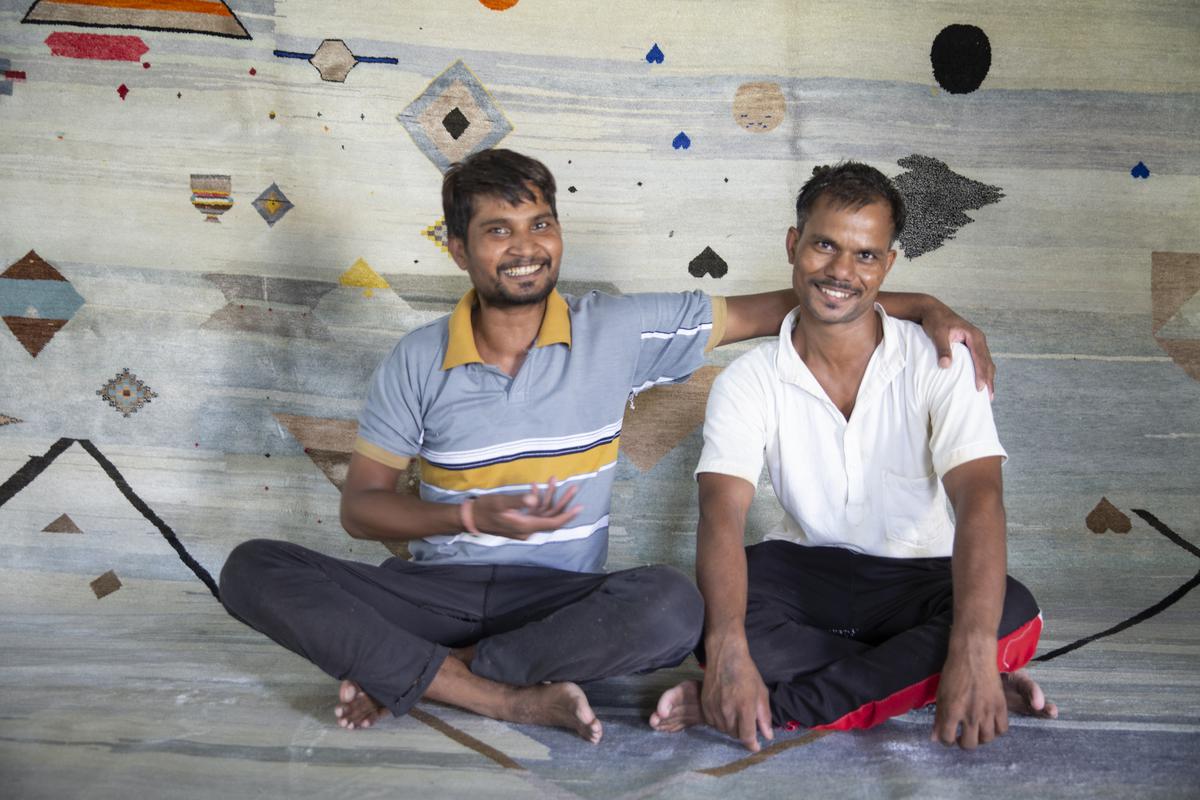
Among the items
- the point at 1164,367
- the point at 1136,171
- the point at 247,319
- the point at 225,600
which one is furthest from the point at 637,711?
the point at 1136,171

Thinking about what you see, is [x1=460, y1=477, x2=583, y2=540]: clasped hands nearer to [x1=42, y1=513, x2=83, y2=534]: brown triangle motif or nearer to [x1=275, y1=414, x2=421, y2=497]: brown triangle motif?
[x1=275, y1=414, x2=421, y2=497]: brown triangle motif

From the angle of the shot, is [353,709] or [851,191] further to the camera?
[851,191]

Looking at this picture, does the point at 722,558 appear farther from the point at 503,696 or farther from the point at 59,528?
the point at 59,528

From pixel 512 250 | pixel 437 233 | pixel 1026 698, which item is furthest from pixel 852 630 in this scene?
pixel 437 233

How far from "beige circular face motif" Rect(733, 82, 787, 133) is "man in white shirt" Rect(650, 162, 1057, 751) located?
0.58 m

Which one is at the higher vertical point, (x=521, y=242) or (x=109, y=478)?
(x=521, y=242)

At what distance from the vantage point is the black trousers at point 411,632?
1.71m

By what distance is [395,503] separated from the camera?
1.85 meters

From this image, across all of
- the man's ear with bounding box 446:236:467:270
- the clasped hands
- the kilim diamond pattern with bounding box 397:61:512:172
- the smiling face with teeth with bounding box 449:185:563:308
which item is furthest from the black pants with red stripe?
the kilim diamond pattern with bounding box 397:61:512:172

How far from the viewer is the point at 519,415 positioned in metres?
1.93

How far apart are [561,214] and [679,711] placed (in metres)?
1.26

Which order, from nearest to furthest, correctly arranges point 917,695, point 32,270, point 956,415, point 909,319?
Result: point 917,695 < point 956,415 < point 909,319 < point 32,270

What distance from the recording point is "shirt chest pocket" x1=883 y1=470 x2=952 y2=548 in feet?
6.26

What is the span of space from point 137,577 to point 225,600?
869 mm
